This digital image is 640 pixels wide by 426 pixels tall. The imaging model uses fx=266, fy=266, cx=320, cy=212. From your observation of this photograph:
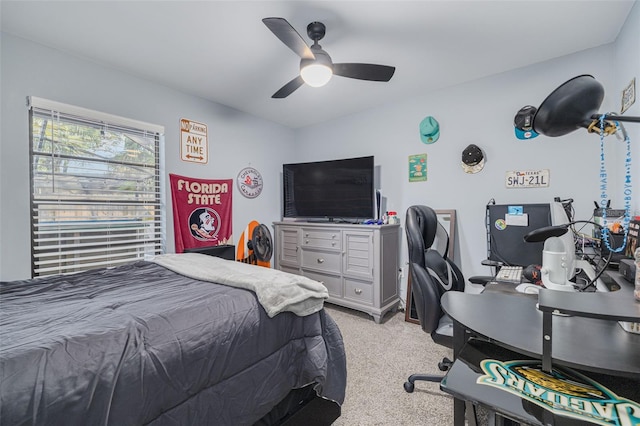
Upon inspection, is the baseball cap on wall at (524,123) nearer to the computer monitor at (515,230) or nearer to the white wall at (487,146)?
the white wall at (487,146)

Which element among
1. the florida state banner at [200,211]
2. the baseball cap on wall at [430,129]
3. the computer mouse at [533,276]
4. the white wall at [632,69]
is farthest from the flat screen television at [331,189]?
the white wall at [632,69]

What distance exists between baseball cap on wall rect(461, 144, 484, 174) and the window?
3073 mm

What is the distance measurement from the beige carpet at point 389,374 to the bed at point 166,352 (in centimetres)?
26

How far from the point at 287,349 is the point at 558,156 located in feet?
8.79

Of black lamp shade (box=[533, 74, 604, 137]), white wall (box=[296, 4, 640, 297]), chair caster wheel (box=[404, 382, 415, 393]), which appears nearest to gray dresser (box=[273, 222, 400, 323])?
white wall (box=[296, 4, 640, 297])

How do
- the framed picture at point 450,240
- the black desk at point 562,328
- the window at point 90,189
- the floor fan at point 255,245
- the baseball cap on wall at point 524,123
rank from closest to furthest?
the black desk at point 562,328
the window at point 90,189
the baseball cap on wall at point 524,123
the framed picture at point 450,240
the floor fan at point 255,245

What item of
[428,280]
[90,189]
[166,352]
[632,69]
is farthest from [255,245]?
[632,69]

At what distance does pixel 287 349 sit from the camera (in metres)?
1.31

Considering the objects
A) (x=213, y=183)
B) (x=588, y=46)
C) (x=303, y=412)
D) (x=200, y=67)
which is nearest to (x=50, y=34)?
(x=200, y=67)

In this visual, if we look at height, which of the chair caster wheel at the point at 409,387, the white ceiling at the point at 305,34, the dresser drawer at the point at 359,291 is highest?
the white ceiling at the point at 305,34

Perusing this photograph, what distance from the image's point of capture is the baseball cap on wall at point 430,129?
2.86 metres

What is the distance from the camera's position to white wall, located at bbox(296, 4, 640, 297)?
6.86 ft

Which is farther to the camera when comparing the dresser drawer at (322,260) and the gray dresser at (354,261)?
Answer: the dresser drawer at (322,260)

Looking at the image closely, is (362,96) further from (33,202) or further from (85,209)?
(33,202)
